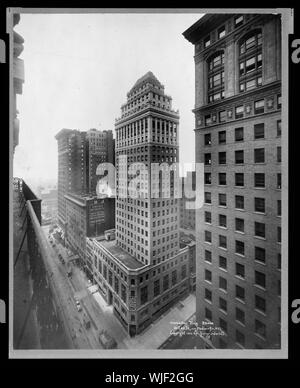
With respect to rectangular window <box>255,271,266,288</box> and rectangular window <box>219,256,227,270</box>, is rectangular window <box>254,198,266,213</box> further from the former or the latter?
rectangular window <box>219,256,227,270</box>

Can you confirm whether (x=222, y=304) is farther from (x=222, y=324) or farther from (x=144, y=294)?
(x=144, y=294)

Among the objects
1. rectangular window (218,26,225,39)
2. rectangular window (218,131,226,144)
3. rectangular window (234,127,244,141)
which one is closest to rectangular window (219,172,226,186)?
rectangular window (218,131,226,144)

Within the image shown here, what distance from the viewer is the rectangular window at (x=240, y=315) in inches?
336

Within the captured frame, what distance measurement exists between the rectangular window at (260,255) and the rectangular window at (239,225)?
3.42ft

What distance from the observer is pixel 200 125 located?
9711 mm

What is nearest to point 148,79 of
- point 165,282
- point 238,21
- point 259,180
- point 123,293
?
→ point 238,21

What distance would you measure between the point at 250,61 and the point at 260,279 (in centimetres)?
972

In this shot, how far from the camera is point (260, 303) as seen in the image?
7875 millimetres

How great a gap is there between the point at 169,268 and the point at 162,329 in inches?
146

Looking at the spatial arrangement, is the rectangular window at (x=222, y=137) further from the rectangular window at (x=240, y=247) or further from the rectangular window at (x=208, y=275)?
the rectangular window at (x=208, y=275)
